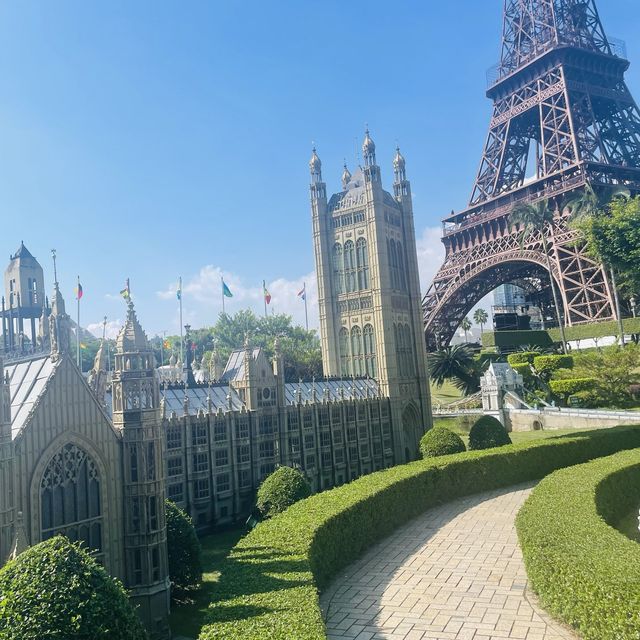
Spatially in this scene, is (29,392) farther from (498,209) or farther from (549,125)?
(549,125)

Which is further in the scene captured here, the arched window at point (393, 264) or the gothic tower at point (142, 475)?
the arched window at point (393, 264)

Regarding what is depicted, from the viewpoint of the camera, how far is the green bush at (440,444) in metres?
39.9

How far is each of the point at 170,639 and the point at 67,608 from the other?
925 centimetres

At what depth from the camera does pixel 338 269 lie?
59.0m

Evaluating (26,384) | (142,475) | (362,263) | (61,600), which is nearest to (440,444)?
(362,263)

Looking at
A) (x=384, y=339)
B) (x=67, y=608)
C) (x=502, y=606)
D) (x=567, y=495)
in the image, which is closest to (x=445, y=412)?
(x=384, y=339)

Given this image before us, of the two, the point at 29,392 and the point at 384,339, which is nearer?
the point at 29,392

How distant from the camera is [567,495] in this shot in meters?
23.8

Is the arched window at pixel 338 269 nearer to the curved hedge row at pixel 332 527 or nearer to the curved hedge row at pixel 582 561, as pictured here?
the curved hedge row at pixel 332 527

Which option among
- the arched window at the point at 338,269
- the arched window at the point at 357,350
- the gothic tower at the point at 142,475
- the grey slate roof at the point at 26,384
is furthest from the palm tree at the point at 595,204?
the grey slate roof at the point at 26,384

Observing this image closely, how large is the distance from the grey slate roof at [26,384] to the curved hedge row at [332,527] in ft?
27.1

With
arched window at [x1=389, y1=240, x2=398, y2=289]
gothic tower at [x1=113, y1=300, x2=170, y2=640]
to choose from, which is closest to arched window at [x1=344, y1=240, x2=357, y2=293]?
arched window at [x1=389, y1=240, x2=398, y2=289]

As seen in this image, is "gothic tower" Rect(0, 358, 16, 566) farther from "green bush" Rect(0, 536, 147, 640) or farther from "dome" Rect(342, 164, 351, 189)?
"dome" Rect(342, 164, 351, 189)

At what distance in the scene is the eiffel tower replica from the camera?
259 ft
